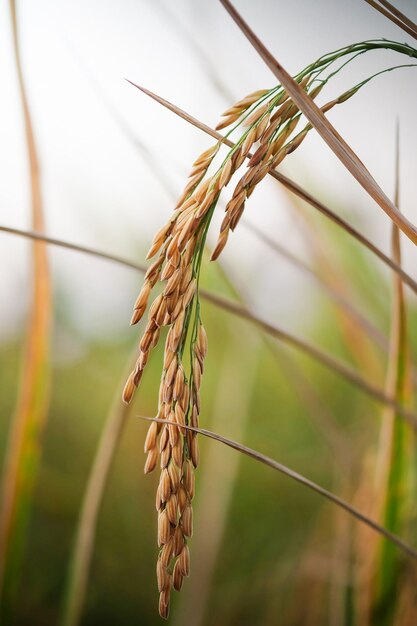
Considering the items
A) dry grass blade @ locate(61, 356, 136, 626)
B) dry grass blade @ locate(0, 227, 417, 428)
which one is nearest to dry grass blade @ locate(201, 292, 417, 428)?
dry grass blade @ locate(0, 227, 417, 428)

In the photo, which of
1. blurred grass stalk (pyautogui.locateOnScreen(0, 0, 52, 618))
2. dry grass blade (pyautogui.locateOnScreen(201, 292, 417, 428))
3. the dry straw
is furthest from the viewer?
blurred grass stalk (pyautogui.locateOnScreen(0, 0, 52, 618))

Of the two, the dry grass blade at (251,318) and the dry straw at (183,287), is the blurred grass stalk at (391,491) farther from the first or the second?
the dry straw at (183,287)

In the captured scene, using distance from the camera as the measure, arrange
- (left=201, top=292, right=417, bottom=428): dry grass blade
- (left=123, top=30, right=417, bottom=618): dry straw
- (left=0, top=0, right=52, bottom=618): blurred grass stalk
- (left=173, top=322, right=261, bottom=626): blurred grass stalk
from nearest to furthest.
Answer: (left=123, top=30, right=417, bottom=618): dry straw → (left=201, top=292, right=417, bottom=428): dry grass blade → (left=0, top=0, right=52, bottom=618): blurred grass stalk → (left=173, top=322, right=261, bottom=626): blurred grass stalk

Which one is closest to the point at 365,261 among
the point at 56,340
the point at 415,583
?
the point at 415,583

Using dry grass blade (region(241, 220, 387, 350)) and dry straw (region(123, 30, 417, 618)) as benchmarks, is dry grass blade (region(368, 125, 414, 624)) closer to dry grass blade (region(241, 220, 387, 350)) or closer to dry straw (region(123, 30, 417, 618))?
dry grass blade (region(241, 220, 387, 350))

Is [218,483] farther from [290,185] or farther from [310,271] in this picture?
[290,185]

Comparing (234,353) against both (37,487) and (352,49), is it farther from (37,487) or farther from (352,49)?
(352,49)

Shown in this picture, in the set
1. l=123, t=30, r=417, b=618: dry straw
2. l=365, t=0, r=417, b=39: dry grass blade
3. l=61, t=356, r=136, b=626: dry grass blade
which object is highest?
l=365, t=0, r=417, b=39: dry grass blade

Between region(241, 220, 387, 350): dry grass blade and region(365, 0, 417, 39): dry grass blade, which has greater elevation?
region(365, 0, 417, 39): dry grass blade

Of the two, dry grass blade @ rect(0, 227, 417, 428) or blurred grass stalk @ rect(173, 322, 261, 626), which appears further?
blurred grass stalk @ rect(173, 322, 261, 626)
